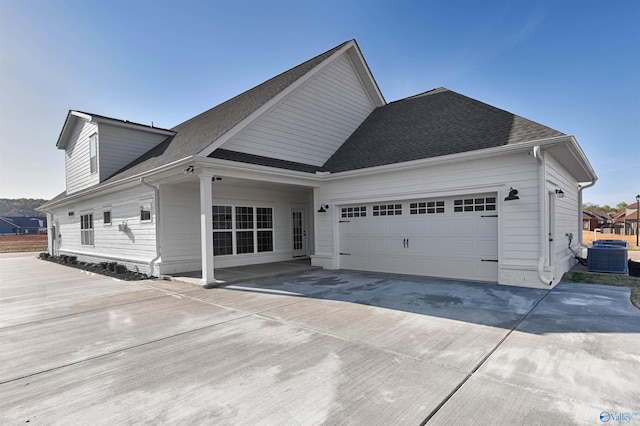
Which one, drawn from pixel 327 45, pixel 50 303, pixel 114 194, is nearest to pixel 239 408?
pixel 50 303

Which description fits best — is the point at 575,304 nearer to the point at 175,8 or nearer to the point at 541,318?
the point at 541,318

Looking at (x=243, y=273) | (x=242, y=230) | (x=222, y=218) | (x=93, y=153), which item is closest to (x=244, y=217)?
(x=242, y=230)

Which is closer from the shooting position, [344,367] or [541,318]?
[344,367]

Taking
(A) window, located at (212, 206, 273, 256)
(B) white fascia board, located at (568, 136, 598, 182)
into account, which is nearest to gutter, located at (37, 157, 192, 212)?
(A) window, located at (212, 206, 273, 256)

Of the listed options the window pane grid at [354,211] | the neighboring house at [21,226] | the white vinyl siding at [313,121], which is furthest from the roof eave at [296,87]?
the neighboring house at [21,226]

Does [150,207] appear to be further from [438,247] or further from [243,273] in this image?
[438,247]

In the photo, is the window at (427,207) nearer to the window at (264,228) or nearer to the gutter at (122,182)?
the window at (264,228)

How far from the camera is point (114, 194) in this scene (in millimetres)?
11664

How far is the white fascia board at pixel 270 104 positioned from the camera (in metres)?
7.98

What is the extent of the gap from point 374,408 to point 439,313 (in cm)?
296

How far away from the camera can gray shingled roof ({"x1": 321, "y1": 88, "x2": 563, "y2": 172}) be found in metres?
7.45
